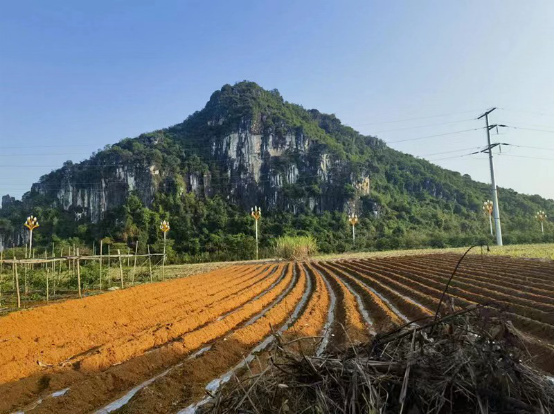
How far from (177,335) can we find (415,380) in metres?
6.61

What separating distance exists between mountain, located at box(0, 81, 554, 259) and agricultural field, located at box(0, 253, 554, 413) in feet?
114

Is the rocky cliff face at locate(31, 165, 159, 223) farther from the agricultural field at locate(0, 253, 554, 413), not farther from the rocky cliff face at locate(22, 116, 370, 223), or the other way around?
the agricultural field at locate(0, 253, 554, 413)

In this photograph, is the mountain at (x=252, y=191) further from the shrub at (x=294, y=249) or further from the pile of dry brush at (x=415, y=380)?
the pile of dry brush at (x=415, y=380)

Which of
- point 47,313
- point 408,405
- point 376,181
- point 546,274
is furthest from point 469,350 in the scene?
point 376,181

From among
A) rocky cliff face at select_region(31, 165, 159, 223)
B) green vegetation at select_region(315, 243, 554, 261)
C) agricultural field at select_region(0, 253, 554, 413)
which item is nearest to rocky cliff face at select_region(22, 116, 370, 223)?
rocky cliff face at select_region(31, 165, 159, 223)

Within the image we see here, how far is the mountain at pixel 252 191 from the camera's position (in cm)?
5962

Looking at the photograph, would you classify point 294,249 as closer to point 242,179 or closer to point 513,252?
point 513,252

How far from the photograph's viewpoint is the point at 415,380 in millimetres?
1903

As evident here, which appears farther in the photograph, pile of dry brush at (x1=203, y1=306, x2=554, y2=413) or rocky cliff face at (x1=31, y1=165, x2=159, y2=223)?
rocky cliff face at (x1=31, y1=165, x2=159, y2=223)

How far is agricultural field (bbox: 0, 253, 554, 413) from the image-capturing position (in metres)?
4.67

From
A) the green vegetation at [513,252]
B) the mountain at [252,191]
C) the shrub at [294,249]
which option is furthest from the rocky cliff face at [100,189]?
the green vegetation at [513,252]

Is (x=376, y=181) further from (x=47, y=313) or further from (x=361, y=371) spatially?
(x=361, y=371)

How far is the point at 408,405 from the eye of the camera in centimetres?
186

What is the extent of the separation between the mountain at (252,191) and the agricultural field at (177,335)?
114ft
